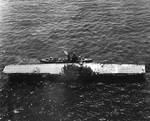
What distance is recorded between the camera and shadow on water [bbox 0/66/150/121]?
4312 cm

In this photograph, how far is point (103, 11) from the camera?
73.2 meters

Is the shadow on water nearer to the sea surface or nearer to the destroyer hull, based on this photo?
the sea surface

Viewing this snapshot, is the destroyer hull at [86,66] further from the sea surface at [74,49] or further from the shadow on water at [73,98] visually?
the sea surface at [74,49]

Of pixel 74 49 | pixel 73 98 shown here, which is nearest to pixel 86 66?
pixel 73 98

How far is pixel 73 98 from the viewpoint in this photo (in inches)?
1837

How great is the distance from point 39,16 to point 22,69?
80.2 feet

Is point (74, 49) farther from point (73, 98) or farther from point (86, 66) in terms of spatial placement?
point (73, 98)

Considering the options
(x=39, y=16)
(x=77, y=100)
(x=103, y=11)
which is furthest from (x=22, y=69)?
(x=103, y=11)

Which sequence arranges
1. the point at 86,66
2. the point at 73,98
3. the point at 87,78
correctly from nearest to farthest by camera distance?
the point at 73,98
the point at 86,66
the point at 87,78

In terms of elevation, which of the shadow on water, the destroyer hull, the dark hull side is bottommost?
the shadow on water

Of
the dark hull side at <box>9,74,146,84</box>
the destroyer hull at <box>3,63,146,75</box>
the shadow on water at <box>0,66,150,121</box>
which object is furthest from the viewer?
the destroyer hull at <box>3,63,146,75</box>

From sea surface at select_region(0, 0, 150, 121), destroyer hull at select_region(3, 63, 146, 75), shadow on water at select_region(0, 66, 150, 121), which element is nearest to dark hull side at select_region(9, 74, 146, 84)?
shadow on water at select_region(0, 66, 150, 121)

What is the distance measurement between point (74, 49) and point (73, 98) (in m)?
14.9

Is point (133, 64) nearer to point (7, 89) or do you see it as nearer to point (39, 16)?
point (7, 89)
